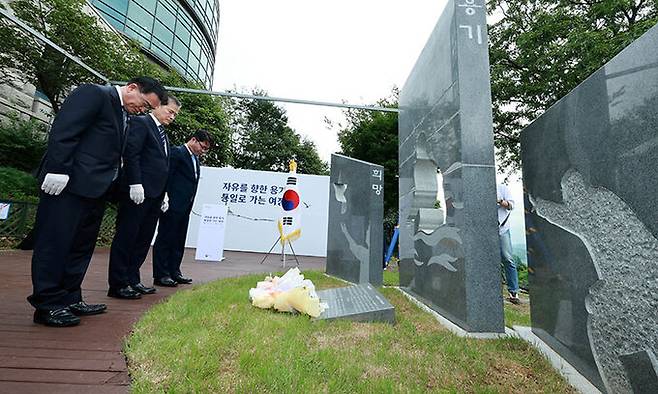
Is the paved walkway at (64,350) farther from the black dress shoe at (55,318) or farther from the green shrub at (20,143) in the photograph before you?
the green shrub at (20,143)

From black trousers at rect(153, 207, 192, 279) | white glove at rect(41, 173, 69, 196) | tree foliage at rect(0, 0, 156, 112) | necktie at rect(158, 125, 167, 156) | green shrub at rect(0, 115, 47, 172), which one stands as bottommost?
black trousers at rect(153, 207, 192, 279)

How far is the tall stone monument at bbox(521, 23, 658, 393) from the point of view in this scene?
3.91 ft

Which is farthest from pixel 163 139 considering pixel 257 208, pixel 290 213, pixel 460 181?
pixel 257 208

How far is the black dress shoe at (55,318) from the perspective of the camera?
1858mm

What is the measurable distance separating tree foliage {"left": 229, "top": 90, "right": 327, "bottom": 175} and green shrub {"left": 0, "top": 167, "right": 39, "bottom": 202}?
38.5 ft

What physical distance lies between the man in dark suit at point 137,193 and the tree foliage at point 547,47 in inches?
316

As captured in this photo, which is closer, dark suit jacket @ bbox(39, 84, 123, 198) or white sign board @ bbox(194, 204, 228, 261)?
dark suit jacket @ bbox(39, 84, 123, 198)

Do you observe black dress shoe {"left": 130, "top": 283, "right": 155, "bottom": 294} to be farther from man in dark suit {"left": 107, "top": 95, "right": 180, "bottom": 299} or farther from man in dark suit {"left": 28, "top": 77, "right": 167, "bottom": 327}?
man in dark suit {"left": 28, "top": 77, "right": 167, "bottom": 327}

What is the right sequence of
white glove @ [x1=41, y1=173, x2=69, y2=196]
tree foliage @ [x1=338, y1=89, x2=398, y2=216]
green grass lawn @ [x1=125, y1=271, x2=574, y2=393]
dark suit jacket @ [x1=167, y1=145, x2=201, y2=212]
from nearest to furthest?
green grass lawn @ [x1=125, y1=271, x2=574, y2=393]
white glove @ [x1=41, y1=173, x2=69, y2=196]
dark suit jacket @ [x1=167, y1=145, x2=201, y2=212]
tree foliage @ [x1=338, y1=89, x2=398, y2=216]

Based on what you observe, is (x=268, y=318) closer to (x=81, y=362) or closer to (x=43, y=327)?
(x=81, y=362)

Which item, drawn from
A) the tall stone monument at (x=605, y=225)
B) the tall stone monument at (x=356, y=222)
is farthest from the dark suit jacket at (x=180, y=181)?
the tall stone monument at (x=605, y=225)

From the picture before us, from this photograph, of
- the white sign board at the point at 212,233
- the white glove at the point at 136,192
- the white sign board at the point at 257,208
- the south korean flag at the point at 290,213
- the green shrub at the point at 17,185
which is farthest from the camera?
the white sign board at the point at 257,208

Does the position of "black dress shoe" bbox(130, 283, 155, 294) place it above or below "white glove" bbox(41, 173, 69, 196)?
below

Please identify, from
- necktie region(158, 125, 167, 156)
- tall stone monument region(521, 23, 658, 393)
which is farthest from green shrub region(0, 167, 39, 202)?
tall stone monument region(521, 23, 658, 393)
